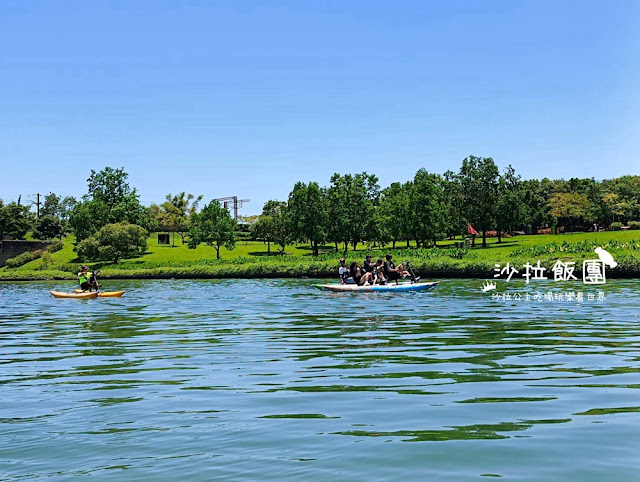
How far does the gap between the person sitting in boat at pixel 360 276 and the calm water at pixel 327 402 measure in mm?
16876

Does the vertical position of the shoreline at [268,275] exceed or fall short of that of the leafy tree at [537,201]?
it falls short

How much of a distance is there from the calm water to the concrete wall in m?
87.5

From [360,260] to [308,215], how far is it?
15970mm

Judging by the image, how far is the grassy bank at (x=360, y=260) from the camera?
6044 cm

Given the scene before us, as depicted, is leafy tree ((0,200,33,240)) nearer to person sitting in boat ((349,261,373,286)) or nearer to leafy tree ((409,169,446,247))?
leafy tree ((409,169,446,247))

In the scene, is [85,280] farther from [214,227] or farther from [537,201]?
[537,201]

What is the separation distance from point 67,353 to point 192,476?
1091 centimetres

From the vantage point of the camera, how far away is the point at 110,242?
92.9 m

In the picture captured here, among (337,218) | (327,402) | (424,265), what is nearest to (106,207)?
(337,218)

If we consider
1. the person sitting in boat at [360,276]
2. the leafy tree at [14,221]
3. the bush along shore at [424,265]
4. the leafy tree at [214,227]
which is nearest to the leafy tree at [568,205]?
the bush along shore at [424,265]

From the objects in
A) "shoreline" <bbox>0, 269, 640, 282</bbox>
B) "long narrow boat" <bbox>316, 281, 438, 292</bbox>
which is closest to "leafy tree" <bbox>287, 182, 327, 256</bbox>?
"shoreline" <bbox>0, 269, 640, 282</bbox>

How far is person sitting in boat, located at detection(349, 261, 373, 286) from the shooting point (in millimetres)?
38344

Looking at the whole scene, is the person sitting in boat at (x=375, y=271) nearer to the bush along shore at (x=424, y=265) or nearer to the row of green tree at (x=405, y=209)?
the bush along shore at (x=424, y=265)

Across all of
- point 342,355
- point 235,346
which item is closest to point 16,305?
point 235,346
